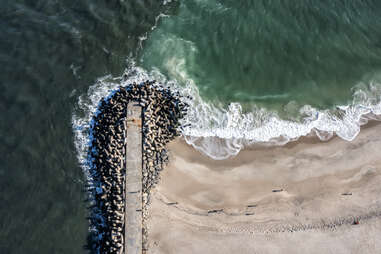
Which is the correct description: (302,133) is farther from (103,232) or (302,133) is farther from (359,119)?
(103,232)

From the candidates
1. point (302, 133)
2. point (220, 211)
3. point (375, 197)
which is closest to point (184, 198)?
point (220, 211)

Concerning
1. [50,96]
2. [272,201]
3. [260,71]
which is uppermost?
[260,71]

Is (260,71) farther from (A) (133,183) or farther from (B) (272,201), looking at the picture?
(A) (133,183)

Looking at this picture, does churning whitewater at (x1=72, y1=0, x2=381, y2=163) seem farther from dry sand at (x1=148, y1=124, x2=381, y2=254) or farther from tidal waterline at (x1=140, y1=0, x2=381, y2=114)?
dry sand at (x1=148, y1=124, x2=381, y2=254)

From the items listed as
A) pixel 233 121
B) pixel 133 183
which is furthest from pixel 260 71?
pixel 133 183

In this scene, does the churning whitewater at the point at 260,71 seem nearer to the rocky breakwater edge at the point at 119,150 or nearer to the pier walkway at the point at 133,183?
the rocky breakwater edge at the point at 119,150

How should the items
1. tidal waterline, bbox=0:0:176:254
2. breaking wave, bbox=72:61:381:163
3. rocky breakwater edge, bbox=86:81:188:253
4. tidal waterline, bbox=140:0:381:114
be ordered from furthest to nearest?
tidal waterline, bbox=140:0:381:114 → breaking wave, bbox=72:61:381:163 → tidal waterline, bbox=0:0:176:254 → rocky breakwater edge, bbox=86:81:188:253

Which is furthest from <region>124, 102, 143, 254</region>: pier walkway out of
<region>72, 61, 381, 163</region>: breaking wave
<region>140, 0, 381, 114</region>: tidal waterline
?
<region>140, 0, 381, 114</region>: tidal waterline
